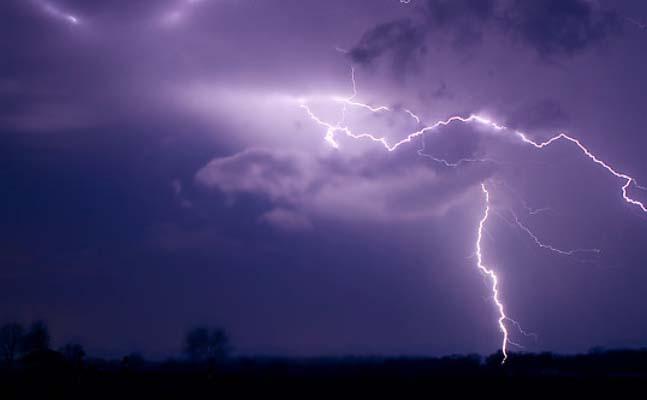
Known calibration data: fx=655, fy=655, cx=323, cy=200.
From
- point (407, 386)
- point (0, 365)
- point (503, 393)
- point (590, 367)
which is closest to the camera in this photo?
point (503, 393)

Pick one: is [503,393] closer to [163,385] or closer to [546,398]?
[546,398]

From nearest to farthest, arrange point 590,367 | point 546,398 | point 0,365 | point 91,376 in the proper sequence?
point 546,398 < point 91,376 < point 590,367 < point 0,365

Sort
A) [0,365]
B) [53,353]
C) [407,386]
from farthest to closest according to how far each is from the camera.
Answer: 1. [0,365]
2. [407,386]
3. [53,353]

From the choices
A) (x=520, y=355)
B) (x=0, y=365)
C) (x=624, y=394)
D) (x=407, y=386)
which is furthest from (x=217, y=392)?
(x=0, y=365)

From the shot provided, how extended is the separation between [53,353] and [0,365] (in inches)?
1849

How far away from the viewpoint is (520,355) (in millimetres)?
53594

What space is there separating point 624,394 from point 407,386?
9.15 m

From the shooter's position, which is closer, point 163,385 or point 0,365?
point 163,385

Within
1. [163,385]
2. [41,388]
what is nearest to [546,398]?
[163,385]

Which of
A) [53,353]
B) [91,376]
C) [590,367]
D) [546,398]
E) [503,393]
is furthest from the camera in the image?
[590,367]

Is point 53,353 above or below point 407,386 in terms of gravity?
above

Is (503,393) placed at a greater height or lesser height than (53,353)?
lesser

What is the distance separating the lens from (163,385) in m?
29.7

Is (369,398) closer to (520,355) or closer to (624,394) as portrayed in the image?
(624,394)
